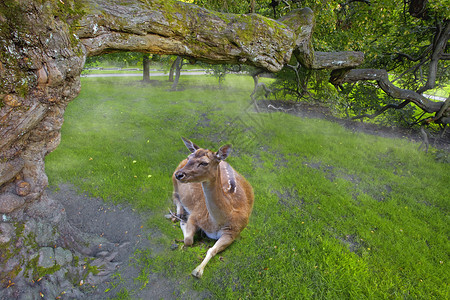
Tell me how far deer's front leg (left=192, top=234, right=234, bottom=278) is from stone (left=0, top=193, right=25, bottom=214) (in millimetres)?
2505

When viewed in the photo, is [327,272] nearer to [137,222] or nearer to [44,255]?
[137,222]

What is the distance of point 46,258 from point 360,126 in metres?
11.8

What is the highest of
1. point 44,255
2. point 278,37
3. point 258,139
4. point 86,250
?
point 278,37

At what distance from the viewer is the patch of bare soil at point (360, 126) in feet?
31.8

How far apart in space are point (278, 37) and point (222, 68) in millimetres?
7448

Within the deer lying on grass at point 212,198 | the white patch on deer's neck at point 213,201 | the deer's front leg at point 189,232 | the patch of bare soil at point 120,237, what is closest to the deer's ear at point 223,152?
the deer lying on grass at point 212,198

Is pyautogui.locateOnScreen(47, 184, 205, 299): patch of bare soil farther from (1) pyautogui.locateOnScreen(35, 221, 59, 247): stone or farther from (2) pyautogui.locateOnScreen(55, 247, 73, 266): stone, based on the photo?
(1) pyautogui.locateOnScreen(35, 221, 59, 247): stone

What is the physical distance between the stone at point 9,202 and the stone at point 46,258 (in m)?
0.66

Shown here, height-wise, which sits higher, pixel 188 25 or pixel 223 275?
pixel 188 25

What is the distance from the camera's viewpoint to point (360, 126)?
11.2 meters

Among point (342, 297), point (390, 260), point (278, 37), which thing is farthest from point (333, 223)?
point (278, 37)

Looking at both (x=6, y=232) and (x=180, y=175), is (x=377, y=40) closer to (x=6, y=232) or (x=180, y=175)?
(x=180, y=175)

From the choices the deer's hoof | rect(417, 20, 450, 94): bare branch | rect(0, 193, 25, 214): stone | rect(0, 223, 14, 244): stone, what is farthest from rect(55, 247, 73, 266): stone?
rect(417, 20, 450, 94): bare branch

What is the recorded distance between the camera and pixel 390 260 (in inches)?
170
